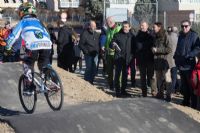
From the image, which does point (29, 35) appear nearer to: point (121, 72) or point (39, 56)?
point (39, 56)

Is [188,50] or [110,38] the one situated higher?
[110,38]

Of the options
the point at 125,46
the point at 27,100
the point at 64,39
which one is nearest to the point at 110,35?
the point at 125,46

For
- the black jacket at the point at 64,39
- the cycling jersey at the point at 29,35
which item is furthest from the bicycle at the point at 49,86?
the black jacket at the point at 64,39

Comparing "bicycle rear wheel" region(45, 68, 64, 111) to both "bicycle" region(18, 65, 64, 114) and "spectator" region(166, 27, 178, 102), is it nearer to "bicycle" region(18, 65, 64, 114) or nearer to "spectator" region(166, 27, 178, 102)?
"bicycle" region(18, 65, 64, 114)

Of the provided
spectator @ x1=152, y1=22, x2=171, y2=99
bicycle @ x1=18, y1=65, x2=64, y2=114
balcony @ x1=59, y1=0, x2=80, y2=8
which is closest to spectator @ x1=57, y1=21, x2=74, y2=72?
spectator @ x1=152, y1=22, x2=171, y2=99

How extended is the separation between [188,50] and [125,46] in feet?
6.61

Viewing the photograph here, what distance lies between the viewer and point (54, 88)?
8.59 meters

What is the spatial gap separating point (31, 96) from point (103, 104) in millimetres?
1799

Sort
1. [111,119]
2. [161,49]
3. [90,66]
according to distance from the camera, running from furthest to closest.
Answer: [90,66]
[161,49]
[111,119]

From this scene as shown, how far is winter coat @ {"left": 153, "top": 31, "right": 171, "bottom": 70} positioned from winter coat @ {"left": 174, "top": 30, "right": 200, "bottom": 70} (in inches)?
17.8

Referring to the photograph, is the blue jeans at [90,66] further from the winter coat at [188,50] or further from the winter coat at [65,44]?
the winter coat at [188,50]

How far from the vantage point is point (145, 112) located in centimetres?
815

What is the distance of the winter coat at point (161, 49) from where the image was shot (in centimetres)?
1157

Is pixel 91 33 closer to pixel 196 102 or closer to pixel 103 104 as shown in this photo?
pixel 196 102
